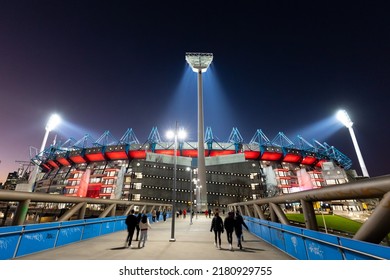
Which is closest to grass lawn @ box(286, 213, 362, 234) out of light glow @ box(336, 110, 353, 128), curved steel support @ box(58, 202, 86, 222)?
Result: curved steel support @ box(58, 202, 86, 222)

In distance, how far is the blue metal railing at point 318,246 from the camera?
3315mm

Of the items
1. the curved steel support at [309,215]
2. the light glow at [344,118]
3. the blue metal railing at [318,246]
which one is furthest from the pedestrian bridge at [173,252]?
the light glow at [344,118]

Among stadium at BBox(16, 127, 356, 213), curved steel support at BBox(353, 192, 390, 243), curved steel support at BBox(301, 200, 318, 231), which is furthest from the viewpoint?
stadium at BBox(16, 127, 356, 213)

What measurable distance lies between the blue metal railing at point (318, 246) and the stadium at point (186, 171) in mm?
48306

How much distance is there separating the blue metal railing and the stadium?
1902 inches

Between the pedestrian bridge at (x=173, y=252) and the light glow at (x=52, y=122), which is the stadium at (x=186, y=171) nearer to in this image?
the light glow at (x=52, y=122)

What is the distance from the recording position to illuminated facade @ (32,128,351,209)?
6794 centimetres

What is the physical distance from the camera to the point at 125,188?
230 ft

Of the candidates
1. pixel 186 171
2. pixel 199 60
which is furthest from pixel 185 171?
pixel 199 60

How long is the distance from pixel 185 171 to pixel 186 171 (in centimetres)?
40

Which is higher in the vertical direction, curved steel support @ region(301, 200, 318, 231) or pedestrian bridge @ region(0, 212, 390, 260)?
curved steel support @ region(301, 200, 318, 231)

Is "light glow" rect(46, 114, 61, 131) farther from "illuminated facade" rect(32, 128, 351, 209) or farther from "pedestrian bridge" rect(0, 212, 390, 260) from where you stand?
"pedestrian bridge" rect(0, 212, 390, 260)

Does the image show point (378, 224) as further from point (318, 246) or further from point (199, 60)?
point (199, 60)
